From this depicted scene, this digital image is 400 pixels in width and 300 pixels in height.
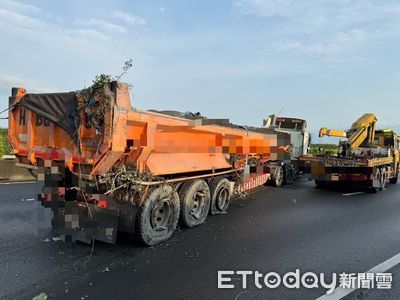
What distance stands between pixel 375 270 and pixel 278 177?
866 centimetres

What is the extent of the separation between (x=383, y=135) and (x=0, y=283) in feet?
53.5

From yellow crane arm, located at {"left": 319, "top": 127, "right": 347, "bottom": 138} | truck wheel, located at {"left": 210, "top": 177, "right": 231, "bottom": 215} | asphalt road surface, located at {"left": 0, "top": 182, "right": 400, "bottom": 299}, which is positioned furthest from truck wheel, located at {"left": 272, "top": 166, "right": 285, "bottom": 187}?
truck wheel, located at {"left": 210, "top": 177, "right": 231, "bottom": 215}

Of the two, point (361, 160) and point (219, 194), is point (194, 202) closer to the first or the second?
point (219, 194)

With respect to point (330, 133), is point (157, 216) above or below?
below

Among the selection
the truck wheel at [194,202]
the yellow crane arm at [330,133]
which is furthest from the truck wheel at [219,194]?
the yellow crane arm at [330,133]

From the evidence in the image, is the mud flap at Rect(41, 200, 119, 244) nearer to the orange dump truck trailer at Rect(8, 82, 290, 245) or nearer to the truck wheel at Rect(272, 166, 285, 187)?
the orange dump truck trailer at Rect(8, 82, 290, 245)

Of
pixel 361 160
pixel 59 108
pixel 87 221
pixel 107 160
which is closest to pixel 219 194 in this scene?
pixel 87 221

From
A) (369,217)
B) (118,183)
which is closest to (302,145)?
(369,217)

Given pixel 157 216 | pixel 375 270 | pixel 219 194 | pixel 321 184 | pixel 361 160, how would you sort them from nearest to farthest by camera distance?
pixel 375 270 → pixel 157 216 → pixel 219 194 → pixel 361 160 → pixel 321 184

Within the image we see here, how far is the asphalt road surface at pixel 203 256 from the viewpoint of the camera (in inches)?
165

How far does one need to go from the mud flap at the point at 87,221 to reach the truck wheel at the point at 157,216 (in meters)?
0.39

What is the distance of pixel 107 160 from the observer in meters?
5.01

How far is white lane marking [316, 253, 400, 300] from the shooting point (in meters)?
4.11

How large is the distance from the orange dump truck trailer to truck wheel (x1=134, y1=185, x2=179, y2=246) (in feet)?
0.05
